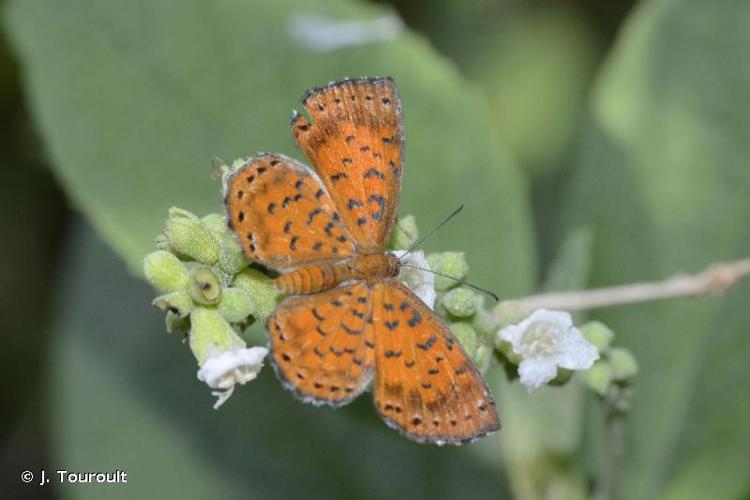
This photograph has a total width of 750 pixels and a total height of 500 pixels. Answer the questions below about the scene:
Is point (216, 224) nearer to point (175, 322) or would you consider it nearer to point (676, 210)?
point (175, 322)

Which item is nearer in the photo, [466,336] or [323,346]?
[323,346]

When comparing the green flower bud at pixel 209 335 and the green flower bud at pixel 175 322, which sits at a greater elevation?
the green flower bud at pixel 175 322

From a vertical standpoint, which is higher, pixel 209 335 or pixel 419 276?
pixel 419 276

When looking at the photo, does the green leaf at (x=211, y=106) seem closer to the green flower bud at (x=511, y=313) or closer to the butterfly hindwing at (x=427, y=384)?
the green flower bud at (x=511, y=313)

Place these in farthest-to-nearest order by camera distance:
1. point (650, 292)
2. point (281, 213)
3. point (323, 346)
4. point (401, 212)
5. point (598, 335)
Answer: point (401, 212), point (650, 292), point (598, 335), point (281, 213), point (323, 346)

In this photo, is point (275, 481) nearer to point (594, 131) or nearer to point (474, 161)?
point (474, 161)

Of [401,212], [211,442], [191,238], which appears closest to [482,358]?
[191,238]

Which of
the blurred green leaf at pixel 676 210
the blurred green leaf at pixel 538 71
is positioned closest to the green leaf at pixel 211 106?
the blurred green leaf at pixel 676 210
